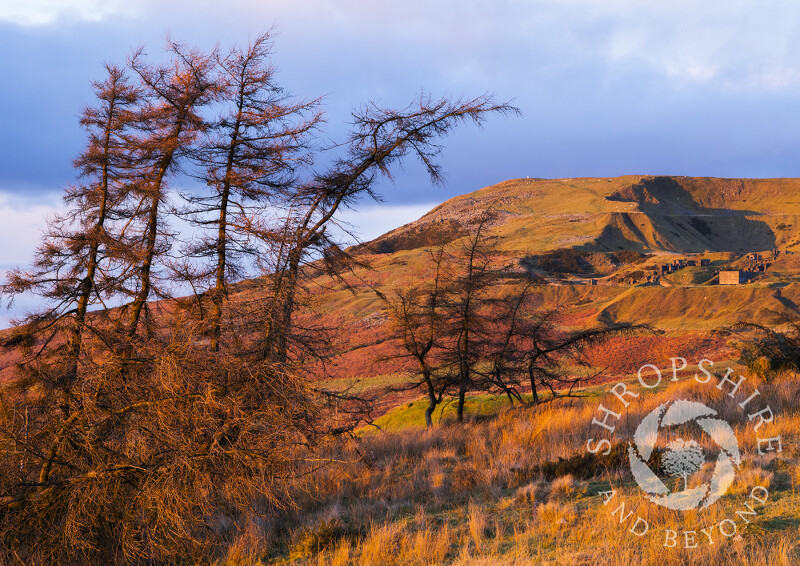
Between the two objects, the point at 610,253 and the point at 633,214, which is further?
the point at 633,214

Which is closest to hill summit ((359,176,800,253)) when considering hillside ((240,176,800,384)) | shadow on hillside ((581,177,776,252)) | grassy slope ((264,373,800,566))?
shadow on hillside ((581,177,776,252))

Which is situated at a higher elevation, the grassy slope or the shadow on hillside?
the shadow on hillside

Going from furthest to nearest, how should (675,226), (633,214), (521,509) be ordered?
(675,226) < (633,214) < (521,509)

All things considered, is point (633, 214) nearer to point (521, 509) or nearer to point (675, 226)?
point (675, 226)

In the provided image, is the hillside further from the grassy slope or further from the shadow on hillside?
the grassy slope

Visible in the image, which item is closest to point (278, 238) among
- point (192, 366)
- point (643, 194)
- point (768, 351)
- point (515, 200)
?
point (192, 366)

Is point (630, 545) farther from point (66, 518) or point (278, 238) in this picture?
point (278, 238)

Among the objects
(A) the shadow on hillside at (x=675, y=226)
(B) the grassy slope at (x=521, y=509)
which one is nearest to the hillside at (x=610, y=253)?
(A) the shadow on hillside at (x=675, y=226)

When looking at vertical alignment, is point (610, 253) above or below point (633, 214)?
below

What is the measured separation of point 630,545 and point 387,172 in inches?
309

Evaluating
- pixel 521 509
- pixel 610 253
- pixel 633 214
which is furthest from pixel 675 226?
pixel 521 509

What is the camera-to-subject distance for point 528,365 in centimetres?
1512

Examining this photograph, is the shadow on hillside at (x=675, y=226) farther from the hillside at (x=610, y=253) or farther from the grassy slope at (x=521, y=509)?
the grassy slope at (x=521, y=509)

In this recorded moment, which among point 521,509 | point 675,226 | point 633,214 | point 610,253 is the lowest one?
point 521,509
